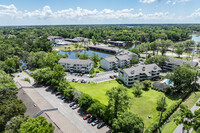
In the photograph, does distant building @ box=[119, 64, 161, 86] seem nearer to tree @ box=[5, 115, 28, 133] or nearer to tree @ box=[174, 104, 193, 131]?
tree @ box=[174, 104, 193, 131]

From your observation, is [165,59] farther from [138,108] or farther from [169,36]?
[169,36]

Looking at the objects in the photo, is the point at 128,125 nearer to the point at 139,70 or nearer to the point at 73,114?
the point at 73,114

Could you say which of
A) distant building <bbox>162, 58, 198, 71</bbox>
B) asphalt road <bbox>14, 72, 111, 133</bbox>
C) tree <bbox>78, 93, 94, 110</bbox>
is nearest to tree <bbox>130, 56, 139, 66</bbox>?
distant building <bbox>162, 58, 198, 71</bbox>

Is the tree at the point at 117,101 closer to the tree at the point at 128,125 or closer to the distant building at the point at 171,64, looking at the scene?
the tree at the point at 128,125

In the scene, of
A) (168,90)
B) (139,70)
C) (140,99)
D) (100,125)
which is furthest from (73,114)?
(139,70)

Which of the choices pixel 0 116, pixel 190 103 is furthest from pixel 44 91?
pixel 190 103

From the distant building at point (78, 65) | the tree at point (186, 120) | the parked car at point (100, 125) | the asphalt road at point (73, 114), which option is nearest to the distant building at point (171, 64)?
the distant building at point (78, 65)

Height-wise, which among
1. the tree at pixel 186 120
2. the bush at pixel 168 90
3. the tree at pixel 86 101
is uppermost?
the tree at pixel 186 120
